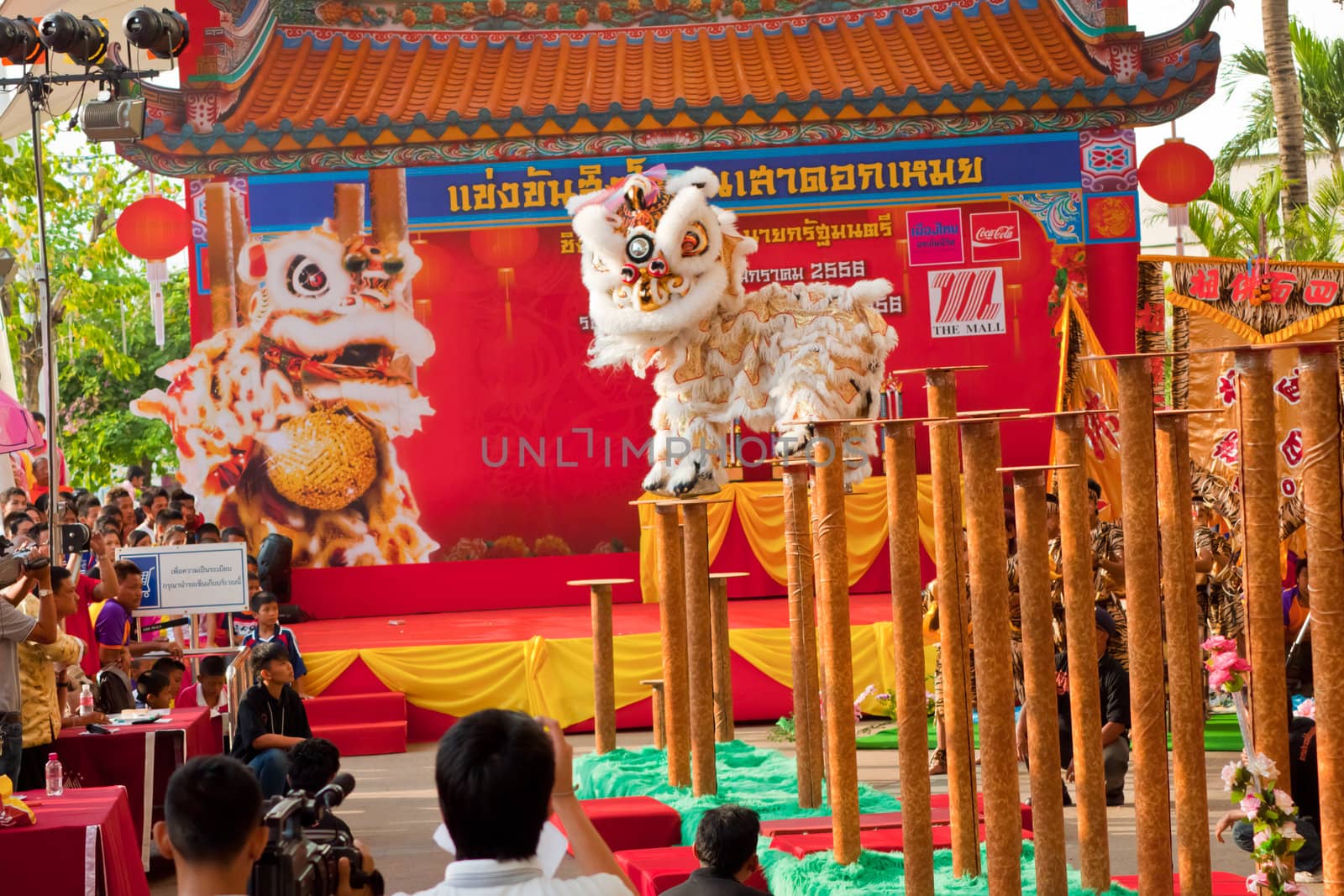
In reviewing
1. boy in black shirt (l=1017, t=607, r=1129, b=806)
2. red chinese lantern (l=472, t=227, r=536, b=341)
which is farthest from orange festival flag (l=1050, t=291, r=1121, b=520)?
red chinese lantern (l=472, t=227, r=536, b=341)

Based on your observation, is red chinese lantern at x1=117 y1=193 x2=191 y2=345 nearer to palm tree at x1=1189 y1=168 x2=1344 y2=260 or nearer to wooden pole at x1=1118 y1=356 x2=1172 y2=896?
wooden pole at x1=1118 y1=356 x2=1172 y2=896

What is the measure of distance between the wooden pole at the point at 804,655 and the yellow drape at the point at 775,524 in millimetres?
4013

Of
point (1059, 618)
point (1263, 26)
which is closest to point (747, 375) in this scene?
point (1059, 618)

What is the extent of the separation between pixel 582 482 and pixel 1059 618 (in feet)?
13.3

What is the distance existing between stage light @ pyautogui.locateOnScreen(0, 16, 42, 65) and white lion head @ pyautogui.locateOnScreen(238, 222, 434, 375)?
130 inches

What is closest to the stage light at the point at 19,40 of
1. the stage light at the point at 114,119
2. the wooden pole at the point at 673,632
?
the stage light at the point at 114,119

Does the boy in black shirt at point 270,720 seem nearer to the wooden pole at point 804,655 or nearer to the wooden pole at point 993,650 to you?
the wooden pole at point 804,655

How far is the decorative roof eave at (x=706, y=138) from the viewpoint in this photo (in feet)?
30.5

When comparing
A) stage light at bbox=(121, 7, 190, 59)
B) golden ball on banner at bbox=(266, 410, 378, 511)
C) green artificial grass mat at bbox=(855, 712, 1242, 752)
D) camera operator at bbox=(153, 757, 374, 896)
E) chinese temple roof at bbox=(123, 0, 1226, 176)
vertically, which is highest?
chinese temple roof at bbox=(123, 0, 1226, 176)

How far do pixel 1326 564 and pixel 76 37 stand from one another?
475cm

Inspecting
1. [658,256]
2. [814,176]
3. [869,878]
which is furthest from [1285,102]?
[869,878]

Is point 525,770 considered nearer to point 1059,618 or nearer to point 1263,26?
point 1059,618

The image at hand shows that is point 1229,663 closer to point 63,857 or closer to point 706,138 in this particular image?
point 63,857

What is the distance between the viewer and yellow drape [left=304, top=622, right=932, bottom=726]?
7551mm
